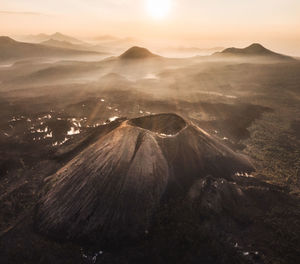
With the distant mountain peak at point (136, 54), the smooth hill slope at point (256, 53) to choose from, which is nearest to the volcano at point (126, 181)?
the distant mountain peak at point (136, 54)

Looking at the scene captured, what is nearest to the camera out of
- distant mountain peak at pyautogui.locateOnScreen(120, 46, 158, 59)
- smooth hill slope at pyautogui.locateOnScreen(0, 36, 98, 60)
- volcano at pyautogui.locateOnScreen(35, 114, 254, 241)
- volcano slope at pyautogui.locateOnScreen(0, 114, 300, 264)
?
volcano slope at pyautogui.locateOnScreen(0, 114, 300, 264)

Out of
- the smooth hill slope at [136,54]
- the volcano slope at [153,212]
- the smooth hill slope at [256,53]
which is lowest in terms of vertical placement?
the volcano slope at [153,212]

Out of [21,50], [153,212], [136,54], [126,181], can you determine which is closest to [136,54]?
[136,54]

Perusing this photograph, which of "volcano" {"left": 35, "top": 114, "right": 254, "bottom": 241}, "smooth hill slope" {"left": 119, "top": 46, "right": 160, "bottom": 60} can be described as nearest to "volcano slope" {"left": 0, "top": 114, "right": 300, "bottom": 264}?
"volcano" {"left": 35, "top": 114, "right": 254, "bottom": 241}

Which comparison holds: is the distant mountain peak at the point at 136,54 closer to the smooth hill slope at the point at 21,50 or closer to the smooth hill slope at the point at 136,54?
the smooth hill slope at the point at 136,54

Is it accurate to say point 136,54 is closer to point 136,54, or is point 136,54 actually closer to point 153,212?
point 136,54

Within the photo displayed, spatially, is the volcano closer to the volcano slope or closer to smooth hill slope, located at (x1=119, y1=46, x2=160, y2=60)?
the volcano slope

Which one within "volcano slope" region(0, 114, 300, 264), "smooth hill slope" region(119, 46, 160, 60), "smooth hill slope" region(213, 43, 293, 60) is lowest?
"volcano slope" region(0, 114, 300, 264)

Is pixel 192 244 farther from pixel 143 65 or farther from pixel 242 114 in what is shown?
pixel 143 65
